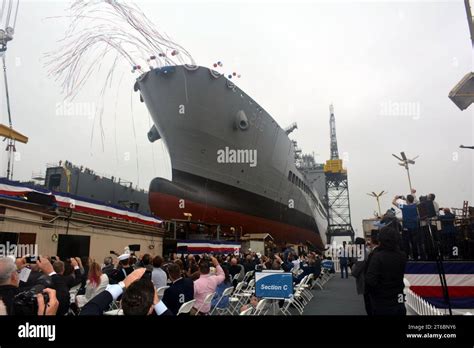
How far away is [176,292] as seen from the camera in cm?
397

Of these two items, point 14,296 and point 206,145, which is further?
point 206,145

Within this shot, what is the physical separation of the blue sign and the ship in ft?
47.7

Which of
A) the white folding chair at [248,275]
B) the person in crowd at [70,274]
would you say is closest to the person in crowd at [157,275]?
the person in crowd at [70,274]

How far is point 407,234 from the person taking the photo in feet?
27.7

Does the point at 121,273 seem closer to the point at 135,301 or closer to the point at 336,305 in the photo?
the point at 135,301

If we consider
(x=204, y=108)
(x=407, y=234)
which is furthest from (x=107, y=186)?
(x=407, y=234)

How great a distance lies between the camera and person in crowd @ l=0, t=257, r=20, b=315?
2379 millimetres

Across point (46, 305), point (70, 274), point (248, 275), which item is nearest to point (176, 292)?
point (46, 305)

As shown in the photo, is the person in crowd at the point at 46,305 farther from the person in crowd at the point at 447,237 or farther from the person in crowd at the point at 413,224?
the person in crowd at the point at 447,237

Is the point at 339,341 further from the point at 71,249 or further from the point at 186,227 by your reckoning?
the point at 186,227

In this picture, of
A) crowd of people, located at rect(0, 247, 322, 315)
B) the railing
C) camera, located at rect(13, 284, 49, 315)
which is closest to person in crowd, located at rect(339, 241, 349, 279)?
the railing

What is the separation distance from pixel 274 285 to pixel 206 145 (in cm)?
1583

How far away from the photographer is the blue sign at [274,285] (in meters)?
6.25

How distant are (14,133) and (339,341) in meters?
16.2
